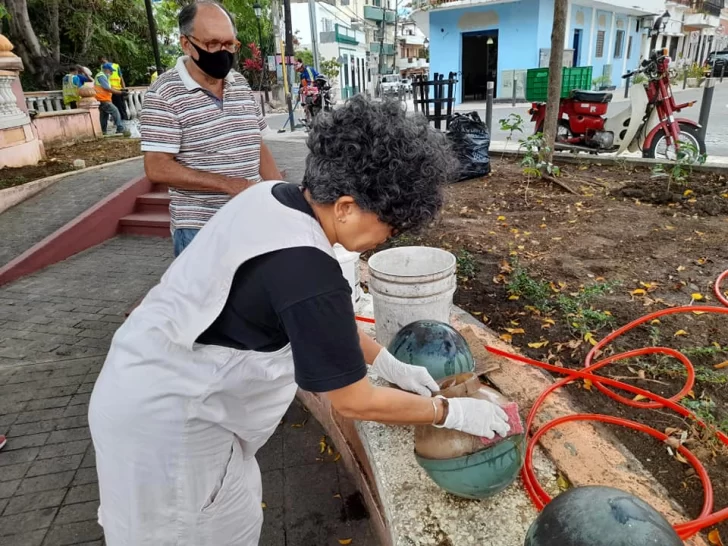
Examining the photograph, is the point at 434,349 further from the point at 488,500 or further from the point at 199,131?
the point at 199,131

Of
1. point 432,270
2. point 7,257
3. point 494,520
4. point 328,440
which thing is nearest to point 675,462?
point 494,520

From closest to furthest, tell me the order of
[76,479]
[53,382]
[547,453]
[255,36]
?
[547,453]
[76,479]
[53,382]
[255,36]

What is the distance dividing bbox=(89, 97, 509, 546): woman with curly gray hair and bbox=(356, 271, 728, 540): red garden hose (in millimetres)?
769

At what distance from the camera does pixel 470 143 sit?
23.7 ft

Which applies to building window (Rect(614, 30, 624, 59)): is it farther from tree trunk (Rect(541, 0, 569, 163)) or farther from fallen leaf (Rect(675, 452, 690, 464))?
→ fallen leaf (Rect(675, 452, 690, 464))

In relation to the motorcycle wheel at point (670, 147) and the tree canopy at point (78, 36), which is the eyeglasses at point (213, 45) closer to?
the motorcycle wheel at point (670, 147)

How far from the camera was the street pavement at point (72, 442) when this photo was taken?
2449 millimetres

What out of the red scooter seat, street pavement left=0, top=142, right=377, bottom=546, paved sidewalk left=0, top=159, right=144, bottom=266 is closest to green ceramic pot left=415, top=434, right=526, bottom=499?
street pavement left=0, top=142, right=377, bottom=546

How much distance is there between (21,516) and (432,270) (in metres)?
2.40

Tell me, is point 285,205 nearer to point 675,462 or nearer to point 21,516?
point 675,462

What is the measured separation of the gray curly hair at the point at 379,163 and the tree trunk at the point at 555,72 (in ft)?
19.9

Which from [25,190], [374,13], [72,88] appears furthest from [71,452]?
[374,13]

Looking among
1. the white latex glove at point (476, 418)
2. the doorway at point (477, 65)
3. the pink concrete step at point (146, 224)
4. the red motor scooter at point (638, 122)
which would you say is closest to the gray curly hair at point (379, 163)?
the white latex glove at point (476, 418)

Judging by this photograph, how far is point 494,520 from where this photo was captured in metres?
1.85
